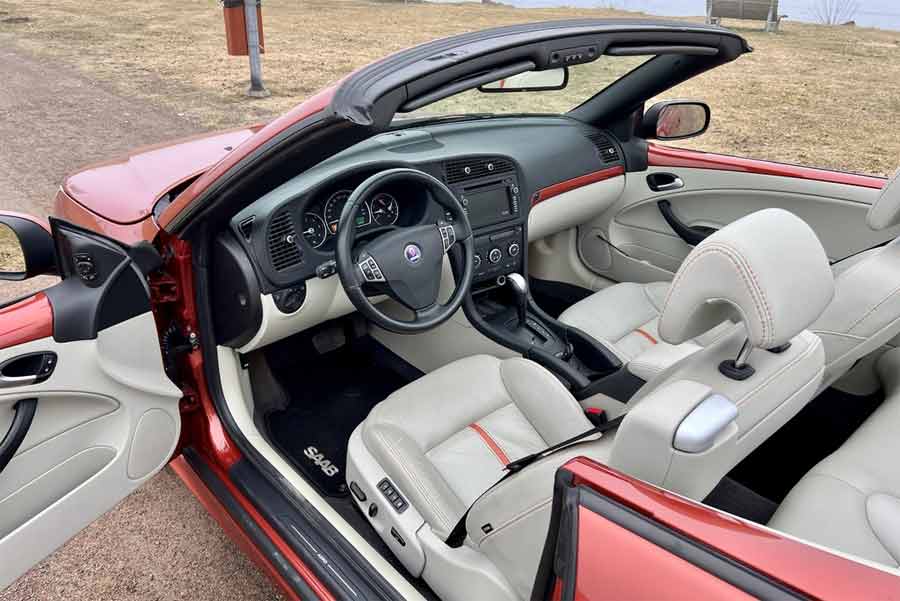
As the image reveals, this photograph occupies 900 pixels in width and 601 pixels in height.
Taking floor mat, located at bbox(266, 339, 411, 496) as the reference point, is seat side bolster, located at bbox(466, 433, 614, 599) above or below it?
above

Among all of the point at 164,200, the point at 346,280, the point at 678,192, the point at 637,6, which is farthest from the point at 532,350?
the point at 637,6

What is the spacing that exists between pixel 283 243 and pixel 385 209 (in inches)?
15.1

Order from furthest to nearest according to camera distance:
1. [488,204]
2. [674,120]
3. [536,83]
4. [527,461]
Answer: [674,120] < [488,204] < [536,83] < [527,461]

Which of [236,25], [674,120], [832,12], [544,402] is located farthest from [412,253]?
[832,12]

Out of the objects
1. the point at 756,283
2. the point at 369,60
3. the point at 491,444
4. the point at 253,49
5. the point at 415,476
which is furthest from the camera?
the point at 369,60

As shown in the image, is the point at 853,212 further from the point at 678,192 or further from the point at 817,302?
the point at 817,302

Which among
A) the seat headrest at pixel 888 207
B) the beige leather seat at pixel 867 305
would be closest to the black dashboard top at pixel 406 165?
the beige leather seat at pixel 867 305

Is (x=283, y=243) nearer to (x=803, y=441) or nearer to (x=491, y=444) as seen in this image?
(x=491, y=444)

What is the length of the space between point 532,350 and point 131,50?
10856 millimetres

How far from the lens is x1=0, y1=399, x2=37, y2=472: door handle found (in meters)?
1.68

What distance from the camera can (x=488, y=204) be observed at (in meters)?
2.83

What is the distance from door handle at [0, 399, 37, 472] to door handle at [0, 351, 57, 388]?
7 centimetres

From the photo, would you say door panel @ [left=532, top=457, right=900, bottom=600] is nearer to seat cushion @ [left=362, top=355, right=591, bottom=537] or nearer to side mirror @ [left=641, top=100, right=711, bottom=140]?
seat cushion @ [left=362, top=355, right=591, bottom=537]

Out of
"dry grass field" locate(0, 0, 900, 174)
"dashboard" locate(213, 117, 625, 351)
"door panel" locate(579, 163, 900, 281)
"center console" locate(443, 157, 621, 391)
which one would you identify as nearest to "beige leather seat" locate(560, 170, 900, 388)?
"door panel" locate(579, 163, 900, 281)
